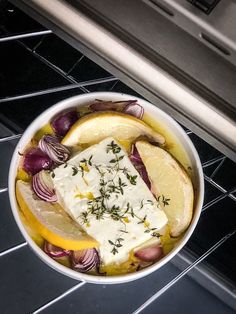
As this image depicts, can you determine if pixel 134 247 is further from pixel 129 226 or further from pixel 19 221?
pixel 19 221

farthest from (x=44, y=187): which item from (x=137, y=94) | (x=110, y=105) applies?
(x=137, y=94)

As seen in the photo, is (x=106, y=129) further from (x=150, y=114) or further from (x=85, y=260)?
(x=85, y=260)

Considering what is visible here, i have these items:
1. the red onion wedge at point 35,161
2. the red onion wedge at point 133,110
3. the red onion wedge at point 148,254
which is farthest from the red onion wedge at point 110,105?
the red onion wedge at point 148,254

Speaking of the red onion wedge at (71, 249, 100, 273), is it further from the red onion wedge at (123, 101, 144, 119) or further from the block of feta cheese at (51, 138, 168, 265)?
the red onion wedge at (123, 101, 144, 119)

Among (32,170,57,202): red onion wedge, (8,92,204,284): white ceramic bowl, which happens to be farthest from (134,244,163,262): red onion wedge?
(32,170,57,202): red onion wedge

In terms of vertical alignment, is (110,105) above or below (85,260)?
above

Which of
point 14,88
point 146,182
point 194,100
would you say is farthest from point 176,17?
point 14,88
